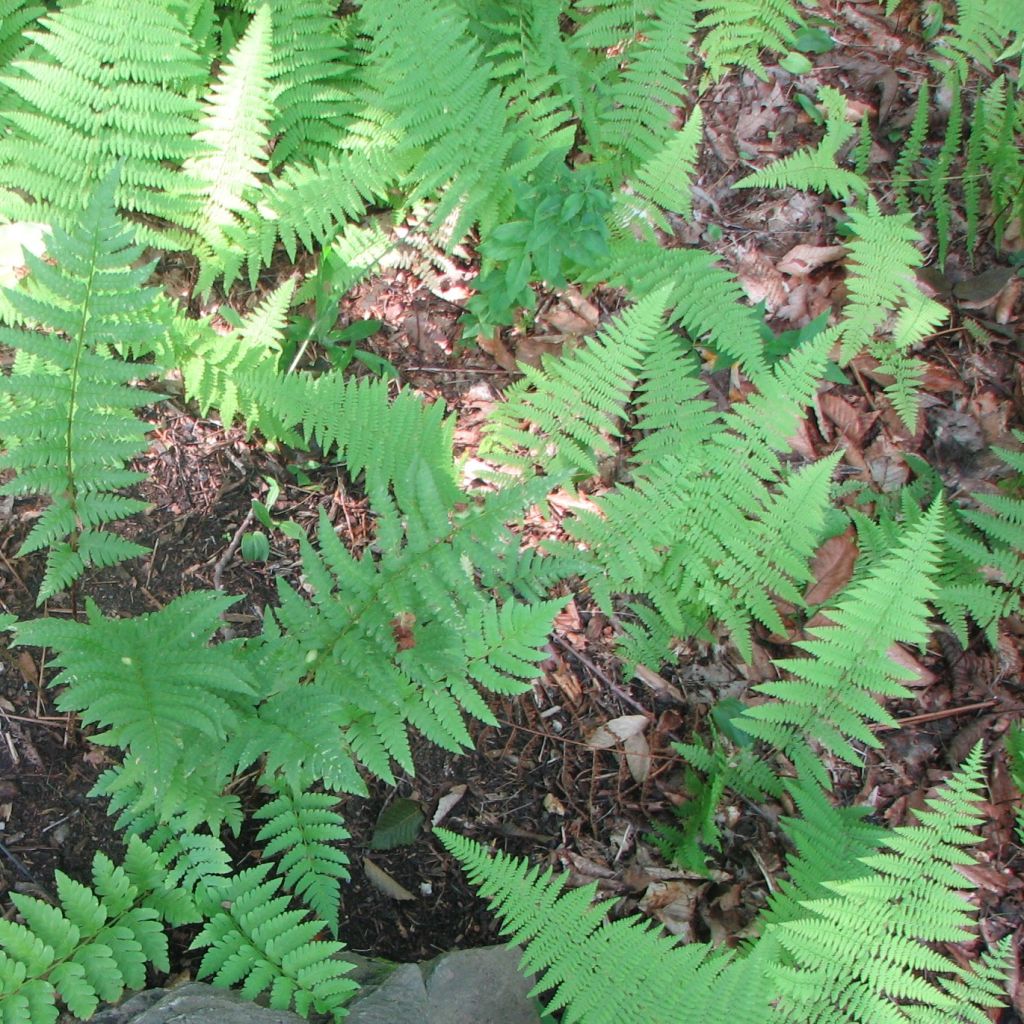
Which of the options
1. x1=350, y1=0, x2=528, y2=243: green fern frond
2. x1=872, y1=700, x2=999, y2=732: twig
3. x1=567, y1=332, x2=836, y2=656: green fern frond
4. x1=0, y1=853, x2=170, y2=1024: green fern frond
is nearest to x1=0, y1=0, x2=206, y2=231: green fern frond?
x1=350, y1=0, x2=528, y2=243: green fern frond


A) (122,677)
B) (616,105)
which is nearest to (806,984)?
(122,677)

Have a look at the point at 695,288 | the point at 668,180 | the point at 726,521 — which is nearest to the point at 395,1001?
the point at 726,521

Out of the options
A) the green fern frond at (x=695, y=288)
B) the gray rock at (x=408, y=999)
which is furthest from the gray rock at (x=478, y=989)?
the green fern frond at (x=695, y=288)

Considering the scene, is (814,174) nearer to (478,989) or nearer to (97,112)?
(97,112)

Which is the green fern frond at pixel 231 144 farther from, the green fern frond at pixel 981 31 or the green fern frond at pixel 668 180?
the green fern frond at pixel 981 31

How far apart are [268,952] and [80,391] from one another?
1.66 m

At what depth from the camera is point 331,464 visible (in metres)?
3.60

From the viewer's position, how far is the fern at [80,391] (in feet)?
7.65

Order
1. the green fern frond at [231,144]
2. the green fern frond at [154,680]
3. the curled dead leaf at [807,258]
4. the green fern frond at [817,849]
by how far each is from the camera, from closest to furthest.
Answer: the green fern frond at [154,680], the green fern frond at [817,849], the green fern frond at [231,144], the curled dead leaf at [807,258]

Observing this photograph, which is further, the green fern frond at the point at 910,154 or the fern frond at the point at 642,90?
the green fern frond at the point at 910,154

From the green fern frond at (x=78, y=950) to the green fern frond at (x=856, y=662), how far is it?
211 cm

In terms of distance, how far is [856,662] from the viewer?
3148 millimetres

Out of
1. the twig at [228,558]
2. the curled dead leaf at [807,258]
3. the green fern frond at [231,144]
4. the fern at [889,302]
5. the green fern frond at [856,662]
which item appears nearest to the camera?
the green fern frond at [856,662]

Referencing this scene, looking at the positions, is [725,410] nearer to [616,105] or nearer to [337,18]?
[616,105]
